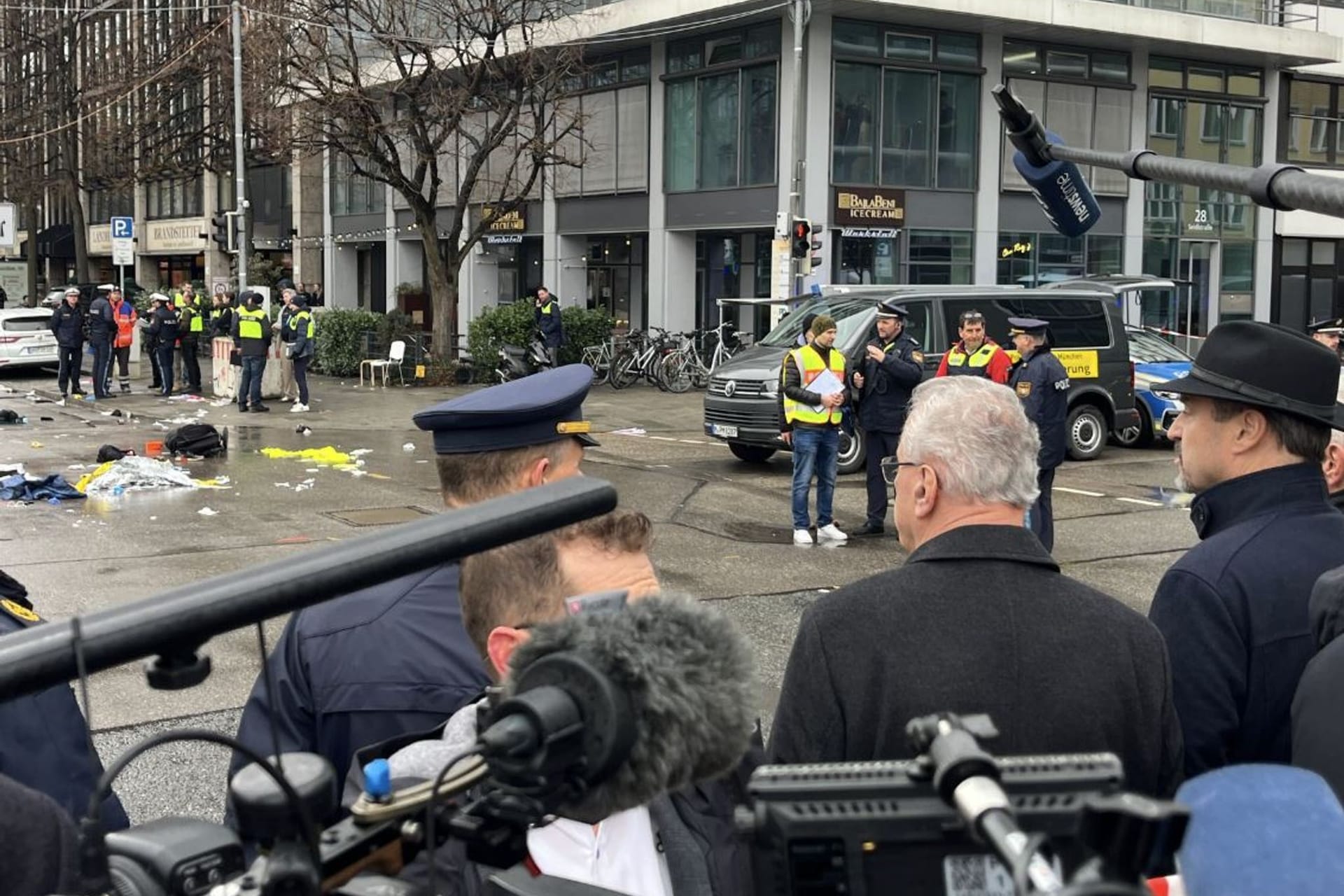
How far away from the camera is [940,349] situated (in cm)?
1606

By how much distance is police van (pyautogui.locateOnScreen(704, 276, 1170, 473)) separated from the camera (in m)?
15.3

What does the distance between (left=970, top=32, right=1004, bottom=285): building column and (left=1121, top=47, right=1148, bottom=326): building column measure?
3.99 m

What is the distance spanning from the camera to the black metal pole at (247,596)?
0.94 metres

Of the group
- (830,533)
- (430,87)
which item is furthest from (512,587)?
(430,87)

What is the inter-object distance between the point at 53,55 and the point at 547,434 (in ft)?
150

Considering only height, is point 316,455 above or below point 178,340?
below

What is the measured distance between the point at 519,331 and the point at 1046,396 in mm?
16789

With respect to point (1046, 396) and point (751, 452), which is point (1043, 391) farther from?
point (751, 452)

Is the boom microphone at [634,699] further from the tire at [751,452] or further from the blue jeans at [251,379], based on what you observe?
the blue jeans at [251,379]

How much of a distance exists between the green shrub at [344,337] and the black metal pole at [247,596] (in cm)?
2907

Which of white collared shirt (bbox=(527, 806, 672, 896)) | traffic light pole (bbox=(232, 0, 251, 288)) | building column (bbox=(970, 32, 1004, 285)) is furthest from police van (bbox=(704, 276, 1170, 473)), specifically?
traffic light pole (bbox=(232, 0, 251, 288))

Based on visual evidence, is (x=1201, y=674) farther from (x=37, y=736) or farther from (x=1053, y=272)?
(x=1053, y=272)

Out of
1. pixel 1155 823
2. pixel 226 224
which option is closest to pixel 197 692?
pixel 1155 823

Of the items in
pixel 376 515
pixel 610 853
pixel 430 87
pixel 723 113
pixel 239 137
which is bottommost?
pixel 376 515
